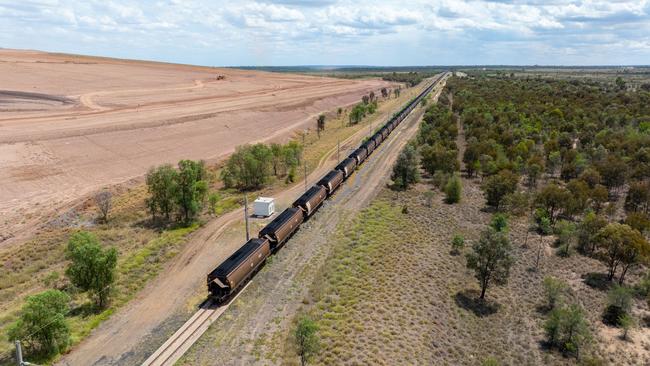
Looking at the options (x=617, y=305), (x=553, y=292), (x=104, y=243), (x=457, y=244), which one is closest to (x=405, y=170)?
(x=457, y=244)

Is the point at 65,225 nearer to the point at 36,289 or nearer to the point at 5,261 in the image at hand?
the point at 5,261

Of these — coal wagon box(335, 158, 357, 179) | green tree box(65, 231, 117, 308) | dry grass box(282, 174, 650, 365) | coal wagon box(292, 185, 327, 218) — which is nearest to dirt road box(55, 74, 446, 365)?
green tree box(65, 231, 117, 308)

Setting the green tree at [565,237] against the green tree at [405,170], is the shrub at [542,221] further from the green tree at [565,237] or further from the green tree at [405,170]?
the green tree at [405,170]

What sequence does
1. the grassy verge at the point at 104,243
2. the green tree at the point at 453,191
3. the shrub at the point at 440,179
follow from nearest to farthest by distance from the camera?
the grassy verge at the point at 104,243 < the green tree at the point at 453,191 < the shrub at the point at 440,179

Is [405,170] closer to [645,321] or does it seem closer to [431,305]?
[431,305]

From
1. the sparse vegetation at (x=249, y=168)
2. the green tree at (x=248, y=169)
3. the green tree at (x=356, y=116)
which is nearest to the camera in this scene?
the green tree at (x=248, y=169)

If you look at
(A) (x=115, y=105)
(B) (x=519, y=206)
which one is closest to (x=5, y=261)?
(B) (x=519, y=206)

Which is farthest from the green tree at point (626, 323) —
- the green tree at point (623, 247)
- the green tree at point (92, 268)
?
the green tree at point (92, 268)
